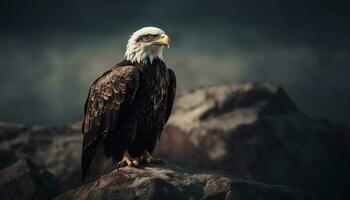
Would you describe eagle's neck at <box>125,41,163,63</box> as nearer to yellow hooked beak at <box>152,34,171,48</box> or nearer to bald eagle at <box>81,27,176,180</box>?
bald eagle at <box>81,27,176,180</box>

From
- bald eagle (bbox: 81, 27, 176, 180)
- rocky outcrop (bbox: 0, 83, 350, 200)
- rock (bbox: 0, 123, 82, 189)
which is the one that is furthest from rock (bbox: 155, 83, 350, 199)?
bald eagle (bbox: 81, 27, 176, 180)

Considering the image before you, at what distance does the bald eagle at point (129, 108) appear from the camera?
11.1m

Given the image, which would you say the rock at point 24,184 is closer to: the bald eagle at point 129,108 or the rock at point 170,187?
the bald eagle at point 129,108

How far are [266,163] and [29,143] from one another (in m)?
5.13

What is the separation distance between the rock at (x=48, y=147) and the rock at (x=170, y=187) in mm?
5557

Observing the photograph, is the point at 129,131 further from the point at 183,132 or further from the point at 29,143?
the point at 29,143

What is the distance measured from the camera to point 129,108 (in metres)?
11.2

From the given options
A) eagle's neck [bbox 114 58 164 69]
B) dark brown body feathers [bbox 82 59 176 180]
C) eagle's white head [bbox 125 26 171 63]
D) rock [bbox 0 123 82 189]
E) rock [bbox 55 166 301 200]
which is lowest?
rock [bbox 0 123 82 189]

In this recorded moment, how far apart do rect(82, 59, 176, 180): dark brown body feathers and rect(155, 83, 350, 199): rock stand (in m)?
4.38

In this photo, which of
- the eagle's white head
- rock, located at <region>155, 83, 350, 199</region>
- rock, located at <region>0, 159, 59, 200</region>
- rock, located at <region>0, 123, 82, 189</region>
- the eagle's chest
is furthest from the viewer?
rock, located at <region>0, 123, 82, 189</region>

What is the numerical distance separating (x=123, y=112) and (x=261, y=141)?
5.25 m

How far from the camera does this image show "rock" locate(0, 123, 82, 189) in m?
16.1

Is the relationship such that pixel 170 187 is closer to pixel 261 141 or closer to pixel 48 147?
pixel 261 141

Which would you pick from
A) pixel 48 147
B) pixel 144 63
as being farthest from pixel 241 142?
pixel 144 63
